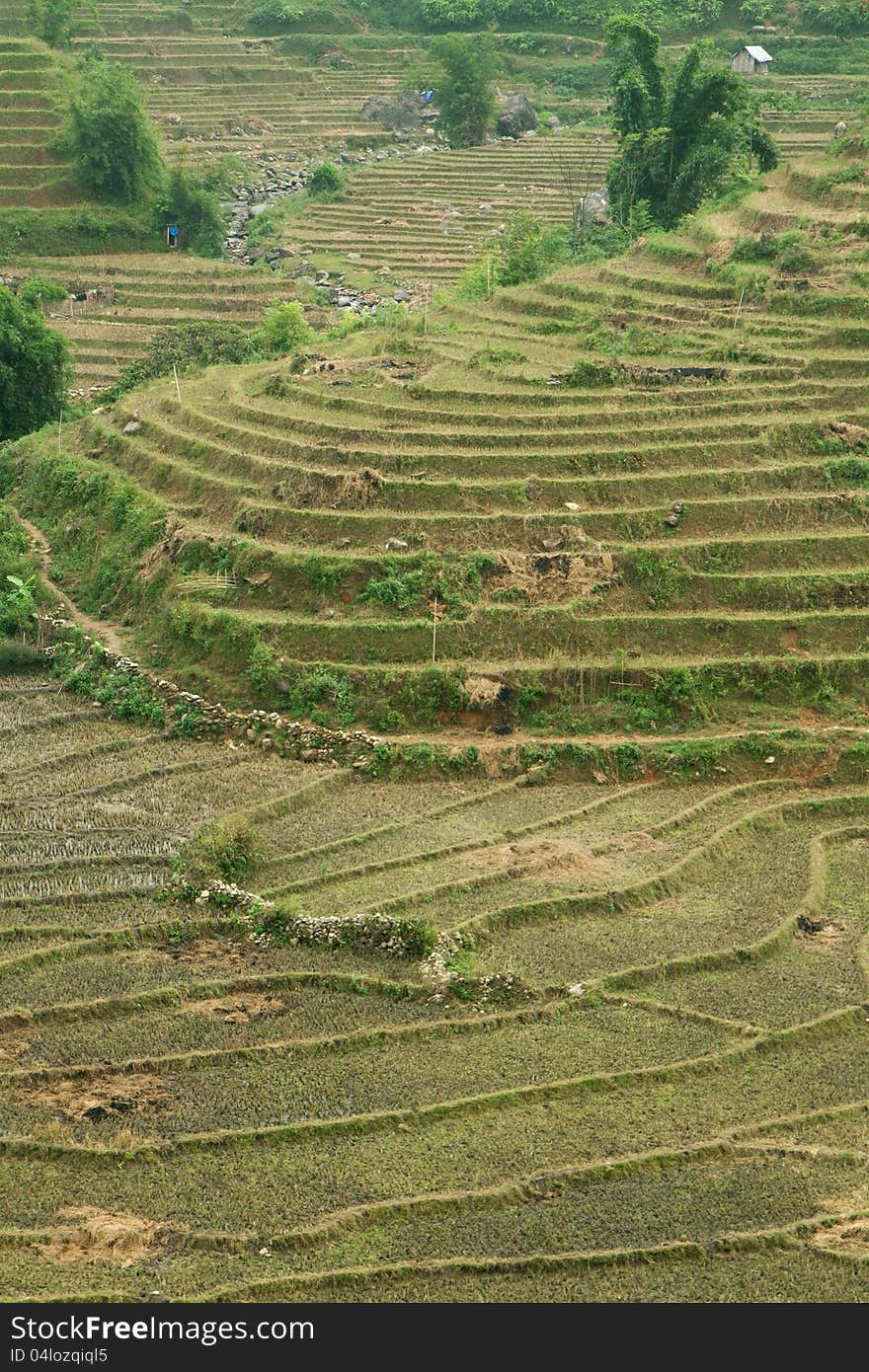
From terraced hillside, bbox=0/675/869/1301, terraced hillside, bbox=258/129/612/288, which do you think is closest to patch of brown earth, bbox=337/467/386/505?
terraced hillside, bbox=0/675/869/1301

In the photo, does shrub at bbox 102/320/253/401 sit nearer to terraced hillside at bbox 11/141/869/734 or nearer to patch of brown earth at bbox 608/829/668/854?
terraced hillside at bbox 11/141/869/734

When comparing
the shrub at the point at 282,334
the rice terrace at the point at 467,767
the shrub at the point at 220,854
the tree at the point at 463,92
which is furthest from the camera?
the tree at the point at 463,92

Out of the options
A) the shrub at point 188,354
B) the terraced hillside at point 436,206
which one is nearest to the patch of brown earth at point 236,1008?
the shrub at point 188,354

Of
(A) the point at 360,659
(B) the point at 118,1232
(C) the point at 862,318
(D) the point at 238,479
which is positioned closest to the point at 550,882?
(A) the point at 360,659

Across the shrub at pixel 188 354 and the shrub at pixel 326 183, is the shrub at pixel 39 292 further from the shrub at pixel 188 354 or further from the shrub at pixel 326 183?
the shrub at pixel 326 183

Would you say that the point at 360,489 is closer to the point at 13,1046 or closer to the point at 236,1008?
the point at 236,1008

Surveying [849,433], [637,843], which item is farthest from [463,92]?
[637,843]
